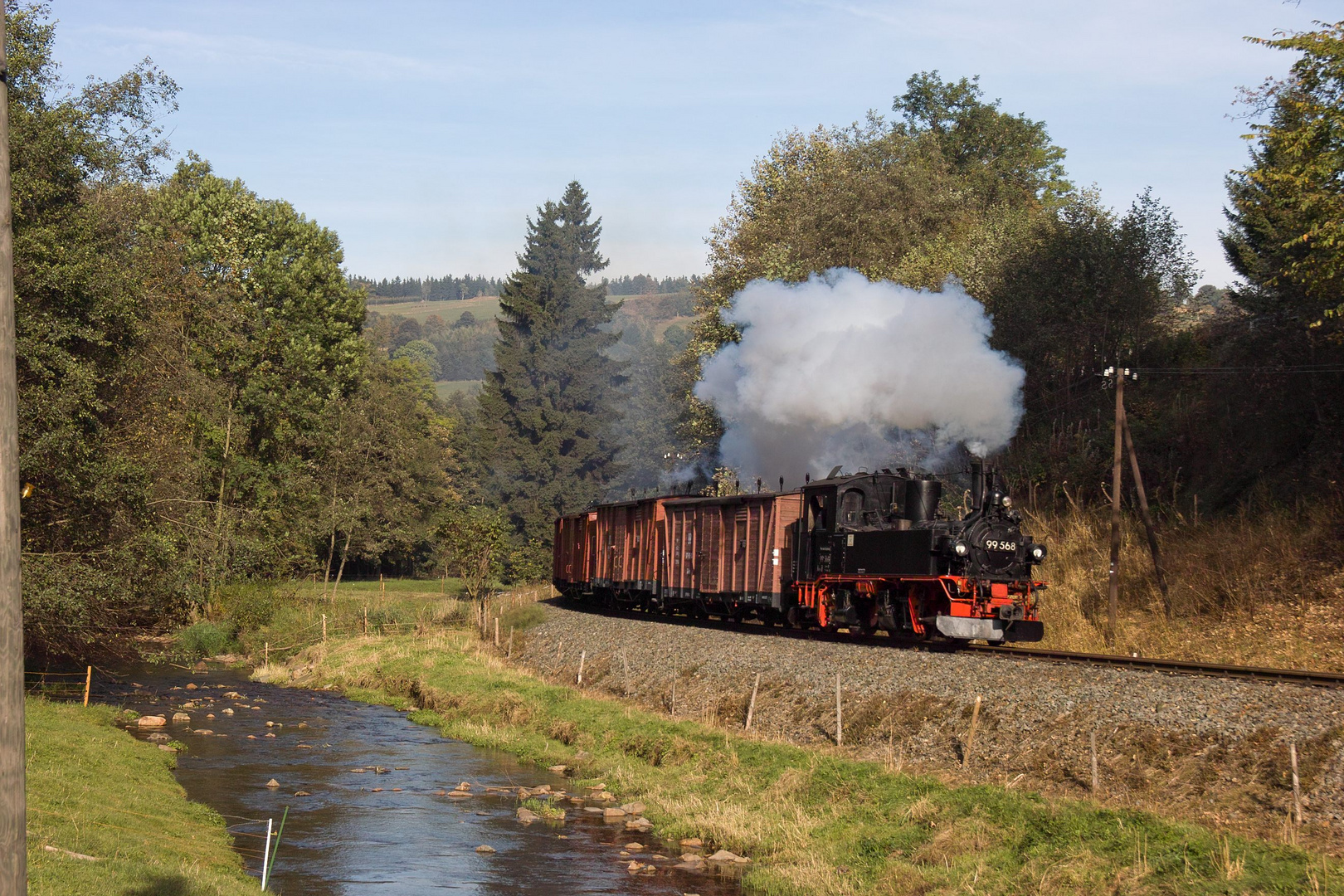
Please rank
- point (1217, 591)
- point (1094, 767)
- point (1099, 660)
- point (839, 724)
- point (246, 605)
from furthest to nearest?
point (246, 605)
point (1217, 591)
point (1099, 660)
point (839, 724)
point (1094, 767)

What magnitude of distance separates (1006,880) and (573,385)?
3064 inches

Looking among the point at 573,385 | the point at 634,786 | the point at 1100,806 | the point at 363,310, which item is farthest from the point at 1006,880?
the point at 573,385

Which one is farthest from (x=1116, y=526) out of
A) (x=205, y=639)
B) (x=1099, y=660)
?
(x=205, y=639)

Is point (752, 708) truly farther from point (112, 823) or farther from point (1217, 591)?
point (1217, 591)

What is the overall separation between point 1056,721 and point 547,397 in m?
74.8

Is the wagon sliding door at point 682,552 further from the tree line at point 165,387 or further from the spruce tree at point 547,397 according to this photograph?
the spruce tree at point 547,397

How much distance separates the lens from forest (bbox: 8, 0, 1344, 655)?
93.3 ft

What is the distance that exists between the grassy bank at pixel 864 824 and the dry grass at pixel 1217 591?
11977mm

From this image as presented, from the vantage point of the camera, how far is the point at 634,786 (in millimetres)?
22656

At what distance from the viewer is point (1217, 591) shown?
30859 millimetres

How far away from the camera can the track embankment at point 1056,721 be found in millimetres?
15008

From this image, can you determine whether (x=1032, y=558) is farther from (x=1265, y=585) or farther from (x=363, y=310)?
(x=363, y=310)

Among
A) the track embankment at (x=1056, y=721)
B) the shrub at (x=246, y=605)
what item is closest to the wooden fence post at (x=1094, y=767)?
the track embankment at (x=1056, y=721)

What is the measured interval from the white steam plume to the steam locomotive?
192 inches
